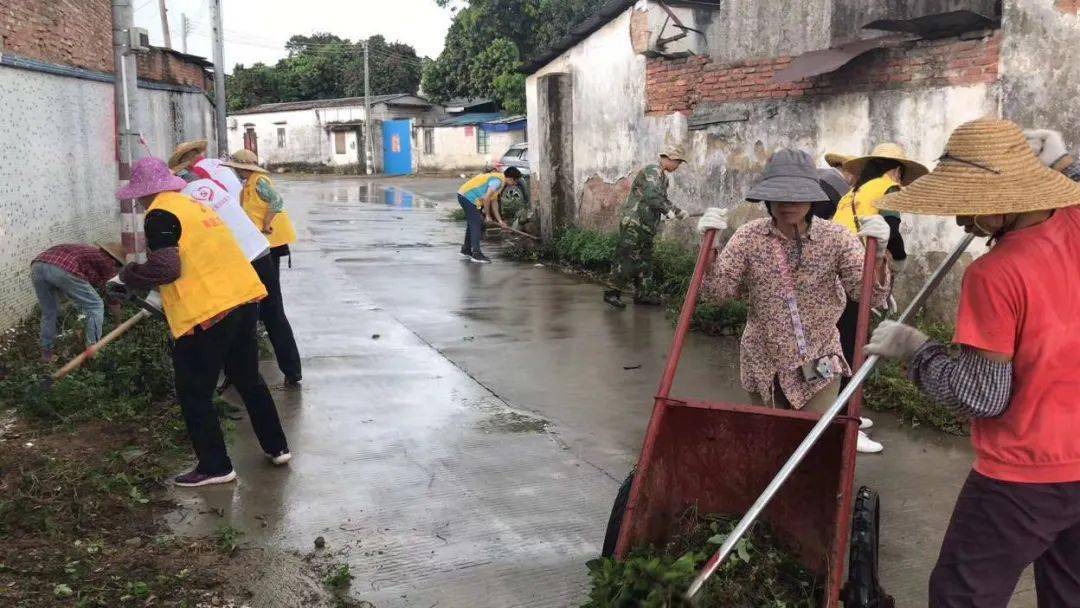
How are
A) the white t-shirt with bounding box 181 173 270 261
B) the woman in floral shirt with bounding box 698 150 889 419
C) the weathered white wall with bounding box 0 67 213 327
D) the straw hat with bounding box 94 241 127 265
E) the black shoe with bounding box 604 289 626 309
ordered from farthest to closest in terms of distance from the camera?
the black shoe with bounding box 604 289 626 309, the weathered white wall with bounding box 0 67 213 327, the straw hat with bounding box 94 241 127 265, the white t-shirt with bounding box 181 173 270 261, the woman in floral shirt with bounding box 698 150 889 419

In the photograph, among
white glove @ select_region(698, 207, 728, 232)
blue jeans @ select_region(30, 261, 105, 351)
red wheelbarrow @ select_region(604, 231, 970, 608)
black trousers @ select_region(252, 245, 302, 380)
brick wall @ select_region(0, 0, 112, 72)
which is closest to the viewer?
red wheelbarrow @ select_region(604, 231, 970, 608)

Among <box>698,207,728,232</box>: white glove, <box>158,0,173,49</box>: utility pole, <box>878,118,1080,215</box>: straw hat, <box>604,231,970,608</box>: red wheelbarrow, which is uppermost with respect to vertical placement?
<box>158,0,173,49</box>: utility pole

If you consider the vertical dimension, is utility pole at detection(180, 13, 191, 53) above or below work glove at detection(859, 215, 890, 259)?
above

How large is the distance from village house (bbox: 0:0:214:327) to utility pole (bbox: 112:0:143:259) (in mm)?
121

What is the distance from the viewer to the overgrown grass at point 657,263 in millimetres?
7809

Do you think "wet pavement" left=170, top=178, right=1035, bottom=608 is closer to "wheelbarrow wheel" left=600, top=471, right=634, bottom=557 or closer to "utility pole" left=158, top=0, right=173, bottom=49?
"wheelbarrow wheel" left=600, top=471, right=634, bottom=557

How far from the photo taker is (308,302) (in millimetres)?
9234

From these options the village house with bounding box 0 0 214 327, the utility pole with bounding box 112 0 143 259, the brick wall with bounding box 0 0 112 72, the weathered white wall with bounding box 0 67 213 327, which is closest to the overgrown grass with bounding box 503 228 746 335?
the utility pole with bounding box 112 0 143 259

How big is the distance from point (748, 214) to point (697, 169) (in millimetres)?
991

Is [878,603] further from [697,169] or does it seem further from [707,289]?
[697,169]

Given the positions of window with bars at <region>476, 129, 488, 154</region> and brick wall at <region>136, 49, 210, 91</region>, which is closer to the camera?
brick wall at <region>136, 49, 210, 91</region>

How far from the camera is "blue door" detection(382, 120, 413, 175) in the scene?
130 feet

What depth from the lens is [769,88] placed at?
338 inches

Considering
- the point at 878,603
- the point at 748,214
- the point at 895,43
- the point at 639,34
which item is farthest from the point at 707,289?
the point at 639,34
